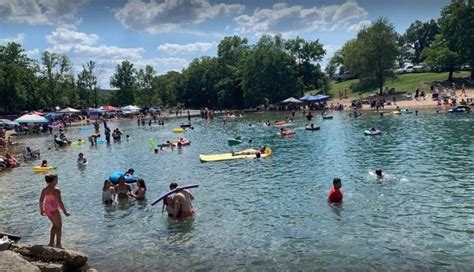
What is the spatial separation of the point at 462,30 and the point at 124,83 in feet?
305

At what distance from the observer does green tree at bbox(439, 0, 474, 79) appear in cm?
7881

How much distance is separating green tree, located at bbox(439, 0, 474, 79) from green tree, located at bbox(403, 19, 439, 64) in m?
56.9

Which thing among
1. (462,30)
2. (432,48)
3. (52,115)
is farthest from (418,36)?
(52,115)

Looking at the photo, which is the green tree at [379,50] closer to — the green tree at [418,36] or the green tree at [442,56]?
the green tree at [442,56]

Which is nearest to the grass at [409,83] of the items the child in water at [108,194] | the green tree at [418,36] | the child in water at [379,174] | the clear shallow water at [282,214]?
the green tree at [418,36]

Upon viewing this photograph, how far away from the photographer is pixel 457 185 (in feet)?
67.8

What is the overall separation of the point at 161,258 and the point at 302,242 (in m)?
4.24

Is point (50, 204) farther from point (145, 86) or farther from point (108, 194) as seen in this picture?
point (145, 86)

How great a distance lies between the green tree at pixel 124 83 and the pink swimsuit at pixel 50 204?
129848 millimetres

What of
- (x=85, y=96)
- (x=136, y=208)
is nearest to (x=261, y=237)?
(x=136, y=208)

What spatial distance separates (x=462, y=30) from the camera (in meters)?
79.5

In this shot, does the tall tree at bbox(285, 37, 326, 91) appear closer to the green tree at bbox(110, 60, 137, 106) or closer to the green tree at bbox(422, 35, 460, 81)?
the green tree at bbox(422, 35, 460, 81)

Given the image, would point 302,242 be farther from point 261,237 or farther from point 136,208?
point 136,208

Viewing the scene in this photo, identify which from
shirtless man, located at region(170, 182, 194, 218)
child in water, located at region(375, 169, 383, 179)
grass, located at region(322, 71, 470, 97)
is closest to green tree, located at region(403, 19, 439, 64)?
grass, located at region(322, 71, 470, 97)
